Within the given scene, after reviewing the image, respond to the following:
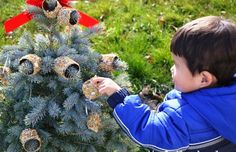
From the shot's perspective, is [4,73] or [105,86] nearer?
[105,86]

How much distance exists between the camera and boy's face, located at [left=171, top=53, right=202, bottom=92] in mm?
1945

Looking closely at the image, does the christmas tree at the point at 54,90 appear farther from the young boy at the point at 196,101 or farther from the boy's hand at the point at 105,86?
the young boy at the point at 196,101

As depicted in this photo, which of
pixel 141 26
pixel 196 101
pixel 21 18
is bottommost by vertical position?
pixel 141 26

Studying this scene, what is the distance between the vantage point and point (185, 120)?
191 cm

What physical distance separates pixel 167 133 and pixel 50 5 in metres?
0.78

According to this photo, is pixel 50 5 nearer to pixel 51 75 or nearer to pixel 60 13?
pixel 60 13

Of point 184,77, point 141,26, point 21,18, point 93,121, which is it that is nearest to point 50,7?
point 21,18

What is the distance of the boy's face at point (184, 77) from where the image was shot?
1945 millimetres

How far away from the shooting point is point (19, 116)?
2.19 m

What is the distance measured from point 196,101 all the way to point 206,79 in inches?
4.1

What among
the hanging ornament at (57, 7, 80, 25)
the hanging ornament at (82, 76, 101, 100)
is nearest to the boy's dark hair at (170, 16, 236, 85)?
the hanging ornament at (82, 76, 101, 100)

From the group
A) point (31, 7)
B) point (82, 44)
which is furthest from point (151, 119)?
point (31, 7)

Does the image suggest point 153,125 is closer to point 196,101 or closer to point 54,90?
point 196,101

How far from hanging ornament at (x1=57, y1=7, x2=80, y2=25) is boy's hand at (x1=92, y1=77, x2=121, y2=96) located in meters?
0.30
